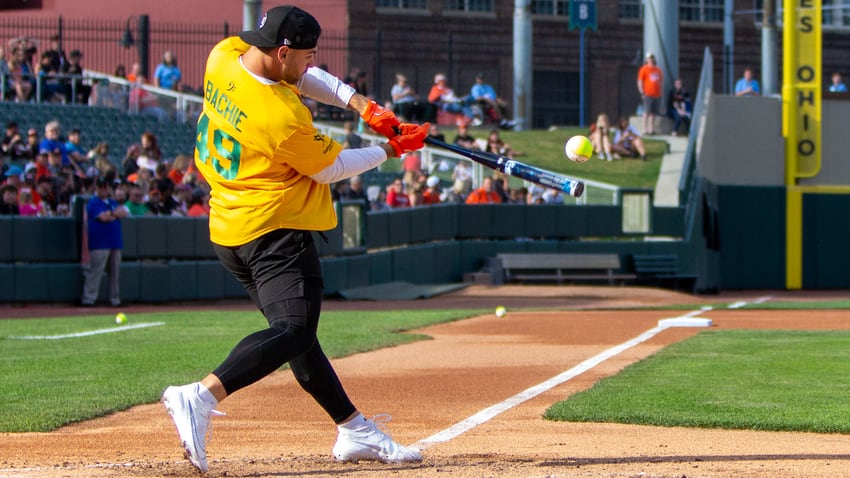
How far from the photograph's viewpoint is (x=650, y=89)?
30.5 metres

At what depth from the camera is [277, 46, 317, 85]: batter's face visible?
5344 millimetres

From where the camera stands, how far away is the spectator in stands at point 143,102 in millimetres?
26031

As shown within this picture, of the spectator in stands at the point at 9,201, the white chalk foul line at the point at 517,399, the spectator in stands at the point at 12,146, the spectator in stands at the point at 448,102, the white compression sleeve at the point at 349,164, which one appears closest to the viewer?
the white compression sleeve at the point at 349,164

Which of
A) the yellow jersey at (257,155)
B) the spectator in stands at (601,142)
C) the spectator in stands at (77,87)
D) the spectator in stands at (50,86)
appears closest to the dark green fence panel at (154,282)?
the spectator in stands at (50,86)

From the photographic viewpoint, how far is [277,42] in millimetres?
5316

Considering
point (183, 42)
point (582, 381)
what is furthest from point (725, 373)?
point (183, 42)

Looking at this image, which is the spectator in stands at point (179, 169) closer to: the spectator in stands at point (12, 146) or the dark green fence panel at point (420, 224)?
the spectator in stands at point (12, 146)

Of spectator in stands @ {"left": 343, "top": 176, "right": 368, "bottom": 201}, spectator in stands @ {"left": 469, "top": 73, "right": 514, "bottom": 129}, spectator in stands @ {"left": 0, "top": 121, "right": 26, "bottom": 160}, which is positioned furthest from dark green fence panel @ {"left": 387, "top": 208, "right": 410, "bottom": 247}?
spectator in stands @ {"left": 469, "top": 73, "right": 514, "bottom": 129}

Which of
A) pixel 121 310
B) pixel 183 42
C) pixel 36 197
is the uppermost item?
pixel 183 42

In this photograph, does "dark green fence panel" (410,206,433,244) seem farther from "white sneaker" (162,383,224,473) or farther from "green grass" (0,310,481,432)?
"white sneaker" (162,383,224,473)

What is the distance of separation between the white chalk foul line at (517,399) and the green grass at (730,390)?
35cm

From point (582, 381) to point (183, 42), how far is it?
26.0 m

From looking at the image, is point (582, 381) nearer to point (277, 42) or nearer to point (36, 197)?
point (277, 42)

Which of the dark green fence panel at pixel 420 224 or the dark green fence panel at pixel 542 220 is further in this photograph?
the dark green fence panel at pixel 542 220
